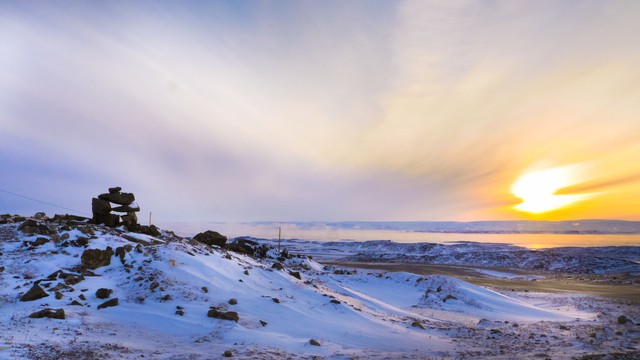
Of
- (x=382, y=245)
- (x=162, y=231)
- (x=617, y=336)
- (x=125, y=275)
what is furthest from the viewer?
(x=382, y=245)

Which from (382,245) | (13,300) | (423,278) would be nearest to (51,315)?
(13,300)

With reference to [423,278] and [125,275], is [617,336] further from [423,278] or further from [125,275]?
[125,275]

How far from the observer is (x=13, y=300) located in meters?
11.9

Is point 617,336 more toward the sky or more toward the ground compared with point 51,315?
more toward the ground

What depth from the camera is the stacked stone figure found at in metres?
22.6

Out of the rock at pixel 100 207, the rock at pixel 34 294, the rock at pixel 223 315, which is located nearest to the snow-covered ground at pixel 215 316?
the rock at pixel 223 315

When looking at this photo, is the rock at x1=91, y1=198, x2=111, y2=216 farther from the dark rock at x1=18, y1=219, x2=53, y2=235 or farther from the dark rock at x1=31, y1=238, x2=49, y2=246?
the dark rock at x1=31, y1=238, x2=49, y2=246

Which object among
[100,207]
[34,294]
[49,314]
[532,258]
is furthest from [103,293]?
[532,258]

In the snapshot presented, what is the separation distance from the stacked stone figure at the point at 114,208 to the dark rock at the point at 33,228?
14.0ft

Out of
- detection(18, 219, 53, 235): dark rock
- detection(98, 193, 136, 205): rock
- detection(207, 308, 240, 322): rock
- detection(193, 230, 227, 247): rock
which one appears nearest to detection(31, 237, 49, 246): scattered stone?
detection(18, 219, 53, 235): dark rock

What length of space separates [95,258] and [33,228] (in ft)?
15.2

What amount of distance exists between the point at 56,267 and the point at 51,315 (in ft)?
16.7

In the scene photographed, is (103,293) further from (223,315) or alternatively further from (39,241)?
(39,241)

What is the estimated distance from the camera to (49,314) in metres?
10.9
